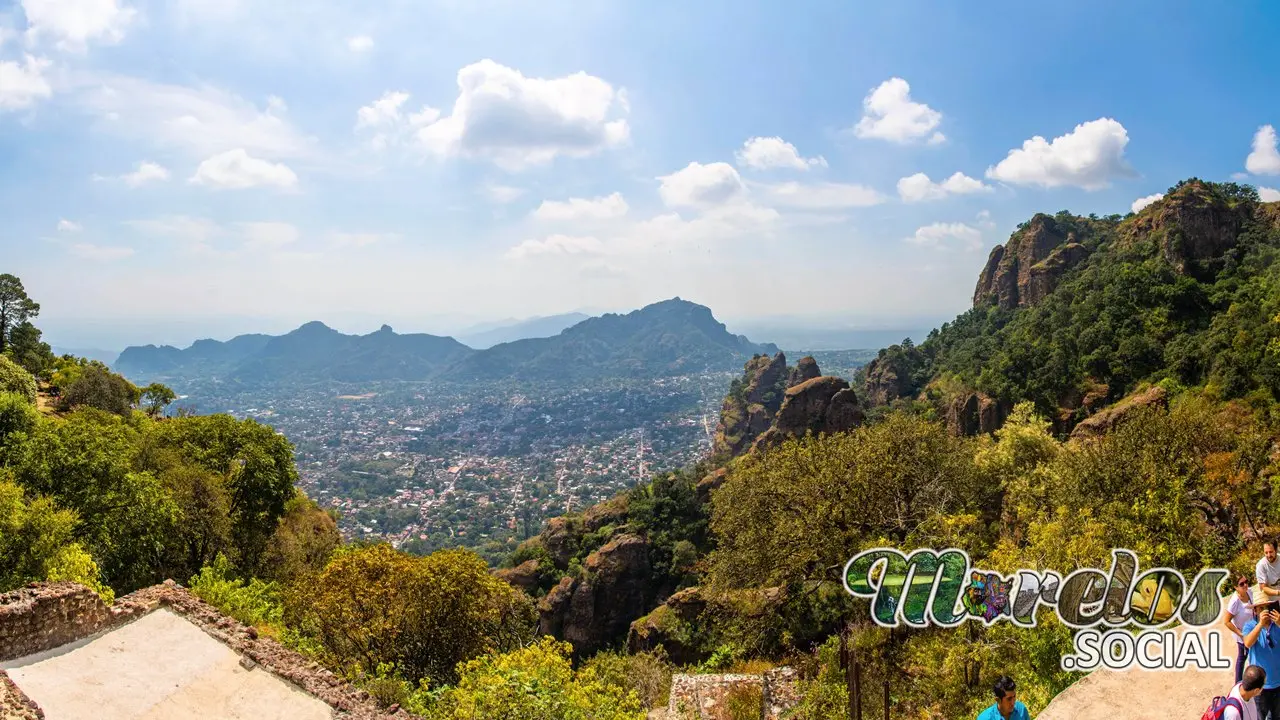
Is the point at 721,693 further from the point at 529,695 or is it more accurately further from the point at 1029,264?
the point at 1029,264

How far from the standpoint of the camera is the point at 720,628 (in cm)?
2242

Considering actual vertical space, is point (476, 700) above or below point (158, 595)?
below

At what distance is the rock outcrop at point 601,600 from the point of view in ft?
126

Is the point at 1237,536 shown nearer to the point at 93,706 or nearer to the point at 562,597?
the point at 93,706

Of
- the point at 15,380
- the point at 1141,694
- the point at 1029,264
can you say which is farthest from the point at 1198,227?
the point at 15,380

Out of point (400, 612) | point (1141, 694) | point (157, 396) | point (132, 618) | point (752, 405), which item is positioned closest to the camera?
point (1141, 694)

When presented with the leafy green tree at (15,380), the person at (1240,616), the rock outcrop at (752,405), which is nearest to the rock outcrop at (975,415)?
the rock outcrop at (752,405)

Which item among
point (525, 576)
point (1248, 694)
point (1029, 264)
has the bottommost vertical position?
point (525, 576)

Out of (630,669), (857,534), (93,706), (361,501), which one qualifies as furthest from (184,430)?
(361,501)

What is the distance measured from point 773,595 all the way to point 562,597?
2293 centimetres

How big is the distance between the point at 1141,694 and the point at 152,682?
56.6 feet

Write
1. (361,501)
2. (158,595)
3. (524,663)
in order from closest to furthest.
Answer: (524,663), (158,595), (361,501)

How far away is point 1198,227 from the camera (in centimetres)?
5234

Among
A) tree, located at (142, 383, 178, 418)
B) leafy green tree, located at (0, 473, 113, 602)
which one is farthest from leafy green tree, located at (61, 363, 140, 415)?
leafy green tree, located at (0, 473, 113, 602)
